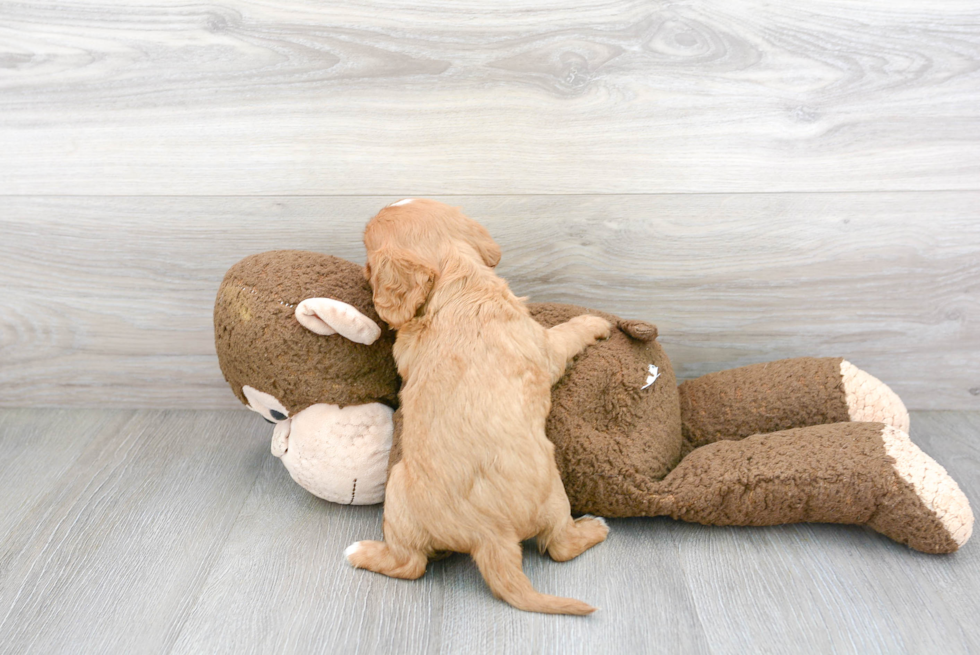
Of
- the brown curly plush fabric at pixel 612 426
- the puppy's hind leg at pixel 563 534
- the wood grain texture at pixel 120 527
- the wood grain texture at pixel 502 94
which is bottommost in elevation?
the wood grain texture at pixel 120 527

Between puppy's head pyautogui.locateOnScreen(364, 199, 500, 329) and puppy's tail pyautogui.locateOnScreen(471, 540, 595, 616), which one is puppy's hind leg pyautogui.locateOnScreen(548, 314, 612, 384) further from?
puppy's tail pyautogui.locateOnScreen(471, 540, 595, 616)

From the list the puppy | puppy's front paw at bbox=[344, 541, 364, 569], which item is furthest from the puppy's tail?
puppy's front paw at bbox=[344, 541, 364, 569]

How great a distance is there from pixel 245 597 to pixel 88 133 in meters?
0.97

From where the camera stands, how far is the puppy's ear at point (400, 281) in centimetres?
104

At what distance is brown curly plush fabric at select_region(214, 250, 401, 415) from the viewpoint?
1.15 meters

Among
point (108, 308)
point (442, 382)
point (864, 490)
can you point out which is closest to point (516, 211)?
point (442, 382)

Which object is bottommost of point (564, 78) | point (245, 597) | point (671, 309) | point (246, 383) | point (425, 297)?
point (245, 597)

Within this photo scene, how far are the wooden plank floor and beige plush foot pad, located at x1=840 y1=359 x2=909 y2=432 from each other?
0.19 m

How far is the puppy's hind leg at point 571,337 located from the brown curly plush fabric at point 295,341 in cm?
28

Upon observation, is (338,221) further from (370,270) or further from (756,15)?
(756,15)

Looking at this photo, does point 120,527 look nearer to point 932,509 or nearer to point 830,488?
point 830,488

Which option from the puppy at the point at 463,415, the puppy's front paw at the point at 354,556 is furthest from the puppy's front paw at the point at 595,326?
the puppy's front paw at the point at 354,556

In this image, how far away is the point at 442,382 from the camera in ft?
3.36

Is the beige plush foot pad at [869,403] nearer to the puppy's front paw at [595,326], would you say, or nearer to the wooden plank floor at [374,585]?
the wooden plank floor at [374,585]
